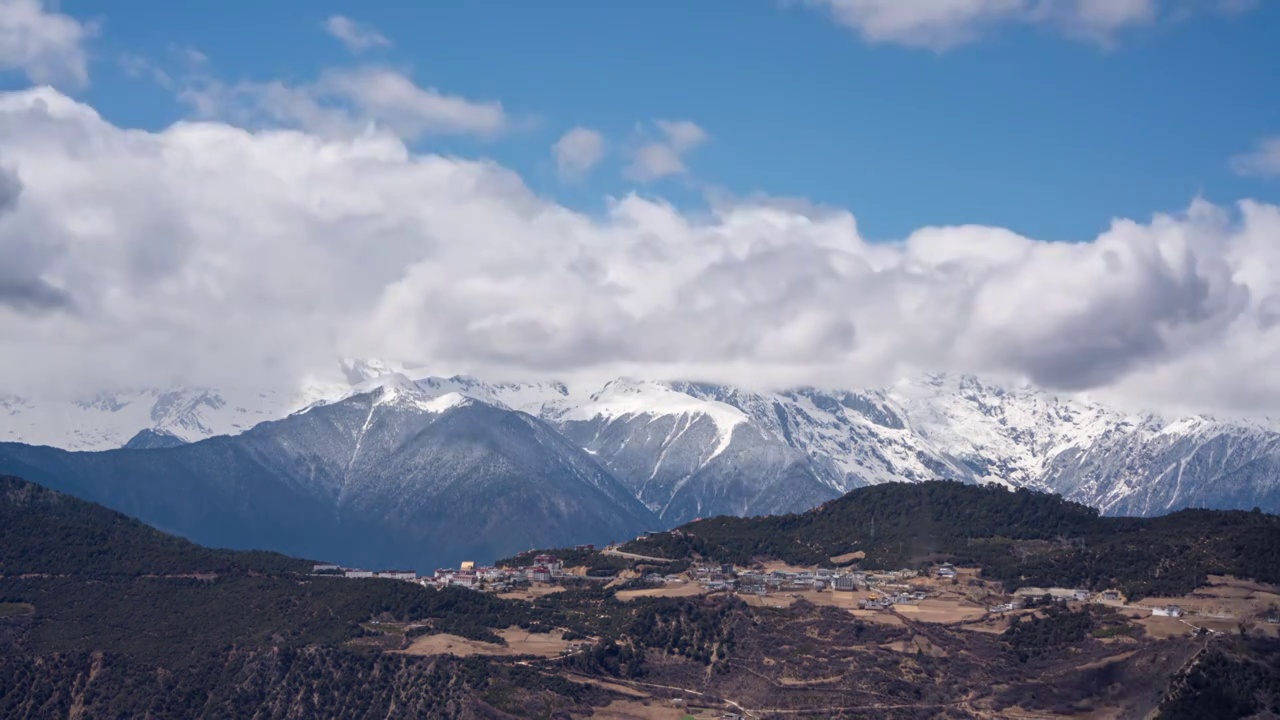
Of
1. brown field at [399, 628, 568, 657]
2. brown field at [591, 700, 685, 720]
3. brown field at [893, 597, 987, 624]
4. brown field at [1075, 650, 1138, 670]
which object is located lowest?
brown field at [591, 700, 685, 720]

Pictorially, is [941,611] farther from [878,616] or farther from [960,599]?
[878,616]

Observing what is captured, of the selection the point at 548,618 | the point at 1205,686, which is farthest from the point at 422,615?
the point at 1205,686

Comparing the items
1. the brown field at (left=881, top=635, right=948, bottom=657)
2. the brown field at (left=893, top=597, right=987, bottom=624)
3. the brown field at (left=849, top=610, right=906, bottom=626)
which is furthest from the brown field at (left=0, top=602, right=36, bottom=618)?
the brown field at (left=893, top=597, right=987, bottom=624)

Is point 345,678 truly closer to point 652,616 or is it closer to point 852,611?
point 652,616

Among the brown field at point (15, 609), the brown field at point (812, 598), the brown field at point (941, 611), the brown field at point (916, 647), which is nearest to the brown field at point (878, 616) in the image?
the brown field at point (941, 611)

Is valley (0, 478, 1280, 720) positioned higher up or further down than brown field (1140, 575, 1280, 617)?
further down

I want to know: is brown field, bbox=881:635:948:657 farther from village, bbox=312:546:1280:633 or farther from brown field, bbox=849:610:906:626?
village, bbox=312:546:1280:633

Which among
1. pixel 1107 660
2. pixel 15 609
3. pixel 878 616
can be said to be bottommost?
pixel 1107 660

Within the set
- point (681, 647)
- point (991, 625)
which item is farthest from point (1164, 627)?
point (681, 647)
